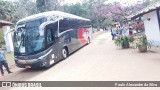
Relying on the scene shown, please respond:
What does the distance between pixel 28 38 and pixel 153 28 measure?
9378 mm

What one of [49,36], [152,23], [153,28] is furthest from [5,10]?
[153,28]

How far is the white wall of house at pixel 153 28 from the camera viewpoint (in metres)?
→ 18.3

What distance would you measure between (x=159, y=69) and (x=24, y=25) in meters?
8.66

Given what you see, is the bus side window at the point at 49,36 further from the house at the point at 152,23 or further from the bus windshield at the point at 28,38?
the house at the point at 152,23

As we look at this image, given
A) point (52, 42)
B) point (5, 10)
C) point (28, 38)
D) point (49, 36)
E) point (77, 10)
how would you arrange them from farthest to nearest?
1. point (77, 10)
2. point (5, 10)
3. point (52, 42)
4. point (49, 36)
5. point (28, 38)

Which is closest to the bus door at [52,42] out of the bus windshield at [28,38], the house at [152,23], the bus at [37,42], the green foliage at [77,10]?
the bus at [37,42]

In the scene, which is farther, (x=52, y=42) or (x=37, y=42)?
(x=52, y=42)

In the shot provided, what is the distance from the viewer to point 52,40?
53.4 ft

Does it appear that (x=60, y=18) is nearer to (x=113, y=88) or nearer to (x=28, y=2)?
(x=113, y=88)

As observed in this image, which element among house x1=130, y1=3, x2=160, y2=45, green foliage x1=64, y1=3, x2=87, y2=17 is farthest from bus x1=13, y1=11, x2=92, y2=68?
green foliage x1=64, y1=3, x2=87, y2=17

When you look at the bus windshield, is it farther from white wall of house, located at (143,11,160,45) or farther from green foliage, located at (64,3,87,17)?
green foliage, located at (64,3,87,17)

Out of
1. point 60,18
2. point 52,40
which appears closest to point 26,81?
point 52,40

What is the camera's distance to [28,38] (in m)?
15.3

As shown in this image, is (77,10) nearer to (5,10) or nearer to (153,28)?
(5,10)
